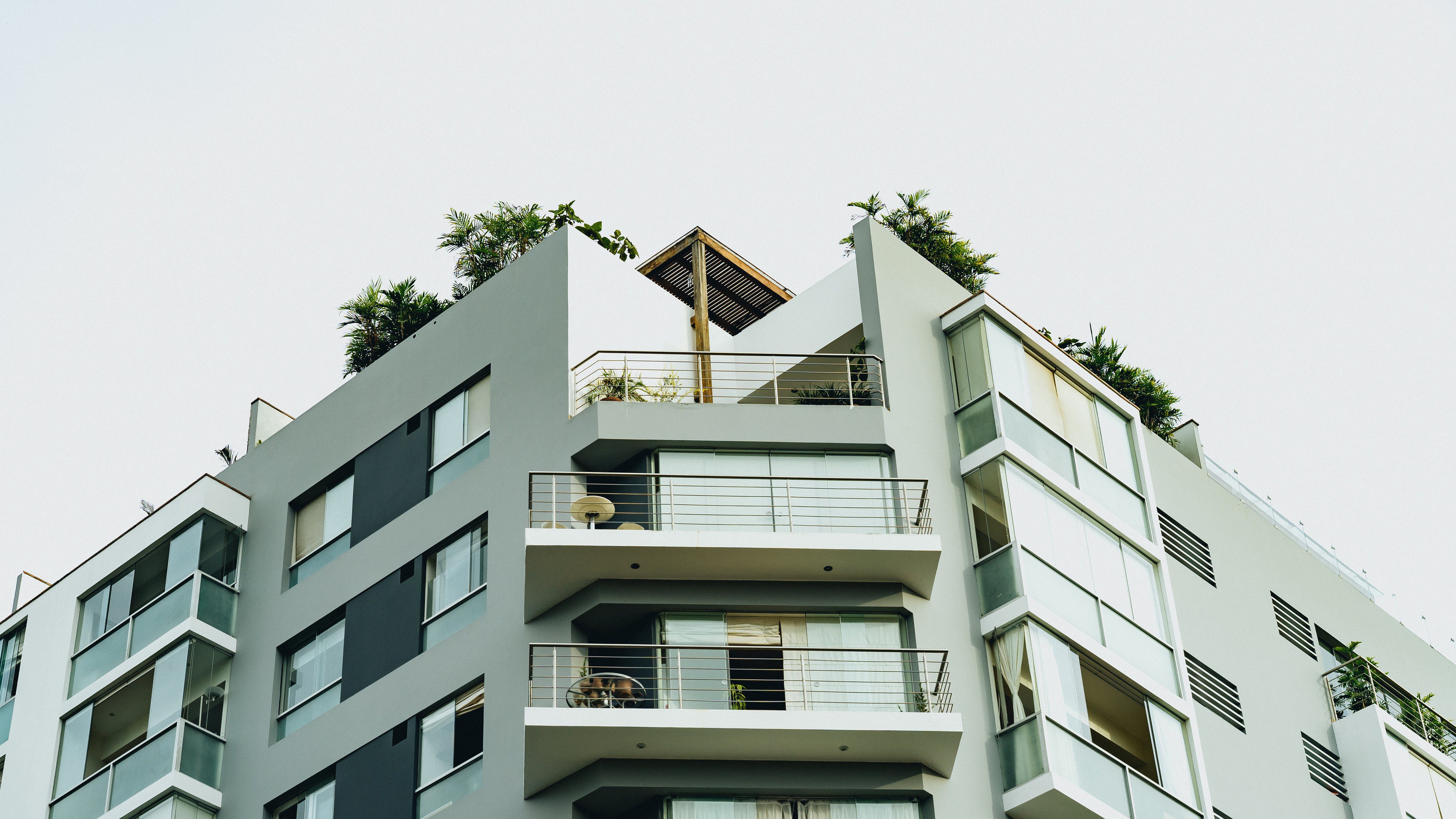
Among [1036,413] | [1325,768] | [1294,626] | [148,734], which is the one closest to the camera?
[1036,413]

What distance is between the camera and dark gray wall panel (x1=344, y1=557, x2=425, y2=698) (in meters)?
27.0

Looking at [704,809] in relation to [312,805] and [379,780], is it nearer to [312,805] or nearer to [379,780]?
[379,780]

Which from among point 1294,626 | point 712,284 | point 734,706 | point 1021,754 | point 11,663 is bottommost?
point 1021,754

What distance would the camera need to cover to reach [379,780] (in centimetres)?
2588

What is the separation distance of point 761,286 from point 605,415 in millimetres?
7403

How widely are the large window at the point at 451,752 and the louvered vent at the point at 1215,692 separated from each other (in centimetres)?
1163

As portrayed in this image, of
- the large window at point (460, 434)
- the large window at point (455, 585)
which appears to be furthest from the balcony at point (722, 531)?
the large window at point (460, 434)

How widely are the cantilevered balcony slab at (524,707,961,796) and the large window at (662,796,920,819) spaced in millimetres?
533

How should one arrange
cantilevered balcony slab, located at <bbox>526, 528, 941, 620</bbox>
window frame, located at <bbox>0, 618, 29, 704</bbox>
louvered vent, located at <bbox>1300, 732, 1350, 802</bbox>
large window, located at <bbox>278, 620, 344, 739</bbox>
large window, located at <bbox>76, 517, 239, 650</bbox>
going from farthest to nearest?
window frame, located at <bbox>0, 618, 29, 704</bbox>, large window, located at <bbox>76, 517, 239, 650</bbox>, louvered vent, located at <bbox>1300, 732, 1350, 802</bbox>, large window, located at <bbox>278, 620, 344, 739</bbox>, cantilevered balcony slab, located at <bbox>526, 528, 941, 620</bbox>

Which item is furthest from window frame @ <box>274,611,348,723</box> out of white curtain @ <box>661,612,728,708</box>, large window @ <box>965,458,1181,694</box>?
large window @ <box>965,458,1181,694</box>

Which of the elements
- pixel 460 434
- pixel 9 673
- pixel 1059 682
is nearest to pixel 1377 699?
pixel 1059 682

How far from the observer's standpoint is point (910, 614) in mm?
24734

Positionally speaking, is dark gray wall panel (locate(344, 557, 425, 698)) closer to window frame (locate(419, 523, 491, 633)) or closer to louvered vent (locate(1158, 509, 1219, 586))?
window frame (locate(419, 523, 491, 633))

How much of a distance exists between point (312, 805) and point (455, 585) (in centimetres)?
401
